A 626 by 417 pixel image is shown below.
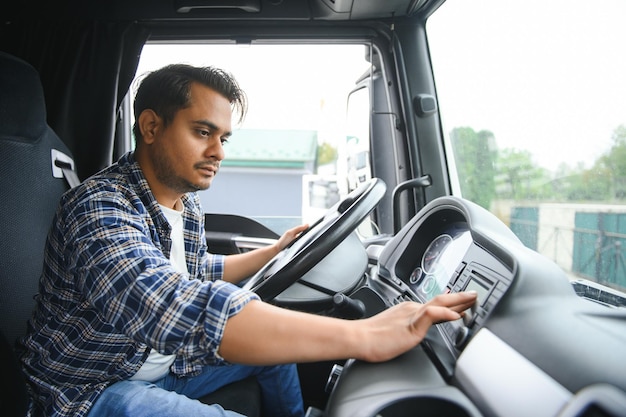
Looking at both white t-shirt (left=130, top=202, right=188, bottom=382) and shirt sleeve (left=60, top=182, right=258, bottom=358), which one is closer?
shirt sleeve (left=60, top=182, right=258, bottom=358)

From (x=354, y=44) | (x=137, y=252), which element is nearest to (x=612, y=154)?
(x=137, y=252)

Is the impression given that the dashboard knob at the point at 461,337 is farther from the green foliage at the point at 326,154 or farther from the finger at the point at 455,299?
the green foliage at the point at 326,154

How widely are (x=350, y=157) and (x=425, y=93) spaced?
57 cm

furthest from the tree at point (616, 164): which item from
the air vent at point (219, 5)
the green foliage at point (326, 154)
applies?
the green foliage at point (326, 154)

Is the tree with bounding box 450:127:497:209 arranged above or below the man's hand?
above

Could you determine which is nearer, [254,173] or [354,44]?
[354,44]

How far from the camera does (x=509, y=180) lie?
1548 millimetres

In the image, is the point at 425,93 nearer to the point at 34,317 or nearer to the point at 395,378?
the point at 395,378

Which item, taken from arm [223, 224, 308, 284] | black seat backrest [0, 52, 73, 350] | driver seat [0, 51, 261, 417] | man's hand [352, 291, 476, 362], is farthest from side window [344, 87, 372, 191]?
man's hand [352, 291, 476, 362]

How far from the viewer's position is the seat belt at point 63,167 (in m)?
1.42

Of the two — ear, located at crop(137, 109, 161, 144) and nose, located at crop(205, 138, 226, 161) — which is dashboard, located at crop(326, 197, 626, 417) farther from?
ear, located at crop(137, 109, 161, 144)

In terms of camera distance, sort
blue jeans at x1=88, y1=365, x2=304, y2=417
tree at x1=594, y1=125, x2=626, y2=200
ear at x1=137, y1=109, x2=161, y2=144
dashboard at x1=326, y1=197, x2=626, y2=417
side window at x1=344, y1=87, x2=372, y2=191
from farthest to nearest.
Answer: side window at x1=344, y1=87, x2=372, y2=191 → ear at x1=137, y1=109, x2=161, y2=144 → tree at x1=594, y1=125, x2=626, y2=200 → blue jeans at x1=88, y1=365, x2=304, y2=417 → dashboard at x1=326, y1=197, x2=626, y2=417

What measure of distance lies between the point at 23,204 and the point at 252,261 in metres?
0.69

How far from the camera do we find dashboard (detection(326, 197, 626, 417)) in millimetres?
530
